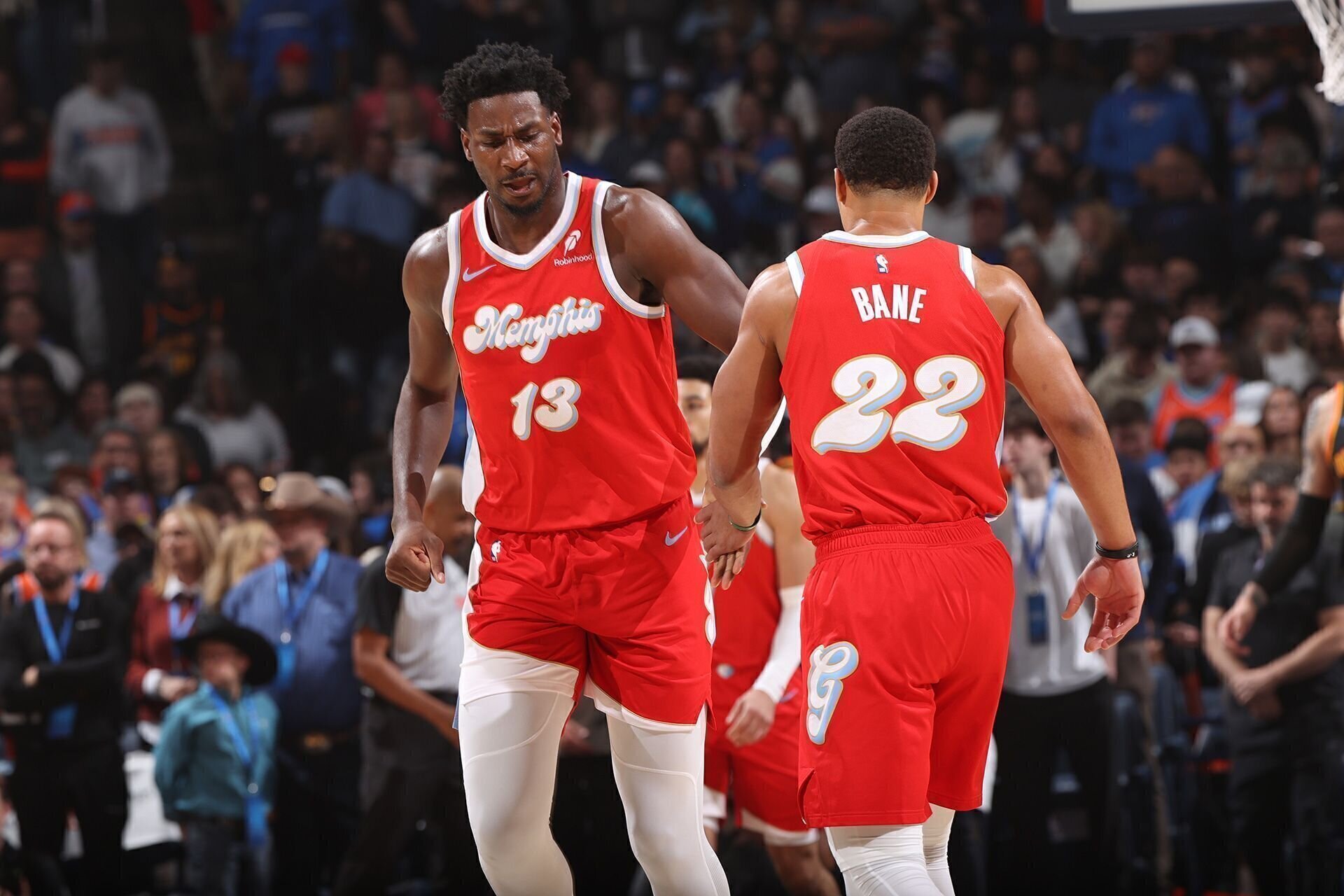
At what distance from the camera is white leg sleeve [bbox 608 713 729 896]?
14.1 feet

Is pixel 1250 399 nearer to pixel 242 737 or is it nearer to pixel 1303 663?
pixel 1303 663

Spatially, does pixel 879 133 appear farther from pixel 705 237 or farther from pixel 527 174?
pixel 705 237

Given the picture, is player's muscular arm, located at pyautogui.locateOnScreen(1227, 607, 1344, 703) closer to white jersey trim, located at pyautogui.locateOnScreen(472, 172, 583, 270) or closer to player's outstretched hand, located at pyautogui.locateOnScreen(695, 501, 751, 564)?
player's outstretched hand, located at pyautogui.locateOnScreen(695, 501, 751, 564)

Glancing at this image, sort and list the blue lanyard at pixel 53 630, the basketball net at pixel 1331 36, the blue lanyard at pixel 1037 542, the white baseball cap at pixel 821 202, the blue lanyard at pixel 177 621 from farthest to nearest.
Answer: the white baseball cap at pixel 821 202 → the blue lanyard at pixel 177 621 → the blue lanyard at pixel 53 630 → the blue lanyard at pixel 1037 542 → the basketball net at pixel 1331 36

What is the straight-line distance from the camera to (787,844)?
594 centimetres

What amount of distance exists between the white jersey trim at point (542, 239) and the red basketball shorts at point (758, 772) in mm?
2135

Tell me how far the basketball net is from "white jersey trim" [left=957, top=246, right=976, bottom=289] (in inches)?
75.0

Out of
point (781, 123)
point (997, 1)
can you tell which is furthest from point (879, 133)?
point (997, 1)

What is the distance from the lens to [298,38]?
1314 centimetres

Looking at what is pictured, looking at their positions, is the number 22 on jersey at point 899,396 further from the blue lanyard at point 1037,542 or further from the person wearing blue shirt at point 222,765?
the person wearing blue shirt at point 222,765

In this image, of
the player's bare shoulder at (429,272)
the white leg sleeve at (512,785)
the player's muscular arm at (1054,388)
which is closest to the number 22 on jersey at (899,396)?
the player's muscular arm at (1054,388)

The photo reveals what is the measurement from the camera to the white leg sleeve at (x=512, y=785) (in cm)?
427

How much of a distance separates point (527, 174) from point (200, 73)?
10.4 metres

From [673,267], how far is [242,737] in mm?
4058
